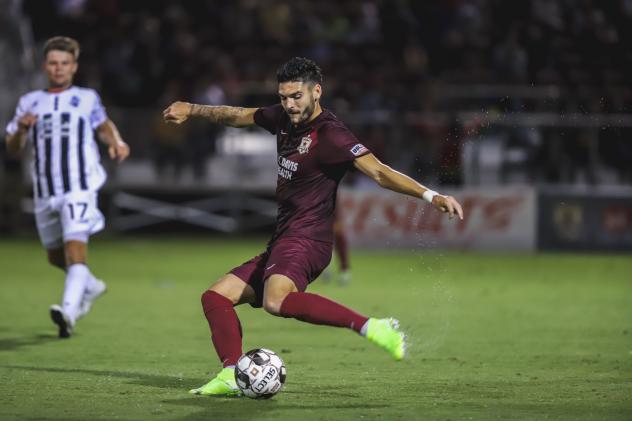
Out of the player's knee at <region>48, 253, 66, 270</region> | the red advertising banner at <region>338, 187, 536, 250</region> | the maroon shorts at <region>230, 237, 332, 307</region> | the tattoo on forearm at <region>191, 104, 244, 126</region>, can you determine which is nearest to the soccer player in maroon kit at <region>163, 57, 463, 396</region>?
the maroon shorts at <region>230, 237, 332, 307</region>

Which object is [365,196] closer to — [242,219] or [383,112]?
[383,112]

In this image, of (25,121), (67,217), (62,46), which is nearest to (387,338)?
(67,217)

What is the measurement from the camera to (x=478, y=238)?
2089cm

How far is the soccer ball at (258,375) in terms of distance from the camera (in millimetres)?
7223

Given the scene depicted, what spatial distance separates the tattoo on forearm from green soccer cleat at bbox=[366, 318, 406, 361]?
1.98 meters

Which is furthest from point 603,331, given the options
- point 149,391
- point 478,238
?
point 478,238

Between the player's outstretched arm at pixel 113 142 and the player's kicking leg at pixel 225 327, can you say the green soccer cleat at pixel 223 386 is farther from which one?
the player's outstretched arm at pixel 113 142

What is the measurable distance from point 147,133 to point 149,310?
9788mm

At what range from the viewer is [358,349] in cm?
997

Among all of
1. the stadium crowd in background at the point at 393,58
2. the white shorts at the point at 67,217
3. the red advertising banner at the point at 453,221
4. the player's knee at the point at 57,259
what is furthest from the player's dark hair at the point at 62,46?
the red advertising banner at the point at 453,221

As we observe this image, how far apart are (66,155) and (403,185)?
170 inches

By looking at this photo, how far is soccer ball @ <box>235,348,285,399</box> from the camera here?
284 inches

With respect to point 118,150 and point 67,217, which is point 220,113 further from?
point 67,217

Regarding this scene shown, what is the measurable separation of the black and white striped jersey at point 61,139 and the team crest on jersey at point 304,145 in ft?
11.8
